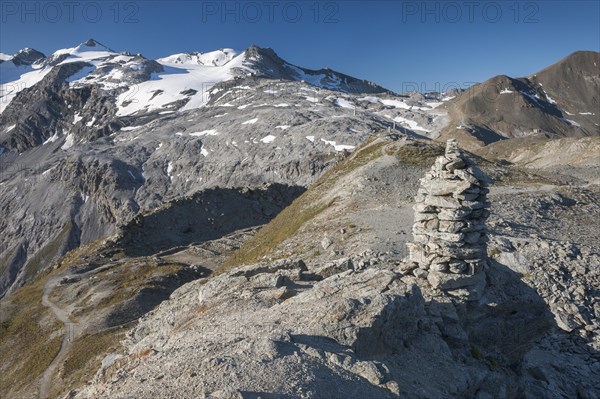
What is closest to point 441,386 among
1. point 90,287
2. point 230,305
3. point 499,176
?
point 230,305

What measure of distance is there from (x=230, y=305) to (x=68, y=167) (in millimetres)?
190396

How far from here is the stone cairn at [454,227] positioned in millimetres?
15680

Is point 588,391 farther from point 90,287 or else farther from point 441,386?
point 90,287

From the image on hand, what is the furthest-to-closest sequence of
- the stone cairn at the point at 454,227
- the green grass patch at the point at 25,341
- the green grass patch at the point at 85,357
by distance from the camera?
the green grass patch at the point at 25,341
the green grass patch at the point at 85,357
the stone cairn at the point at 454,227

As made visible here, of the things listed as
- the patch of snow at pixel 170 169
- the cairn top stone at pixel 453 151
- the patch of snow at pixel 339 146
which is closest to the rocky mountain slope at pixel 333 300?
the cairn top stone at pixel 453 151

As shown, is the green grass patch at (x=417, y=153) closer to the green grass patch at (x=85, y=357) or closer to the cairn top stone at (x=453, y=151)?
the cairn top stone at (x=453, y=151)

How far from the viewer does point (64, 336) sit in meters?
38.3

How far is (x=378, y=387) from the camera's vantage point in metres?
10.3

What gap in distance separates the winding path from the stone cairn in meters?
26.2

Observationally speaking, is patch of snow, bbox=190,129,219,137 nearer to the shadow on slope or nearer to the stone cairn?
the shadow on slope

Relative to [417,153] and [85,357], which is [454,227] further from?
[417,153]

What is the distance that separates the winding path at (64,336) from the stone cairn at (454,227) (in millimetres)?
26195

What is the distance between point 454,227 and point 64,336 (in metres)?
36.4

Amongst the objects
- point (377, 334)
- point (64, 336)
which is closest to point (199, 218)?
point (64, 336)
